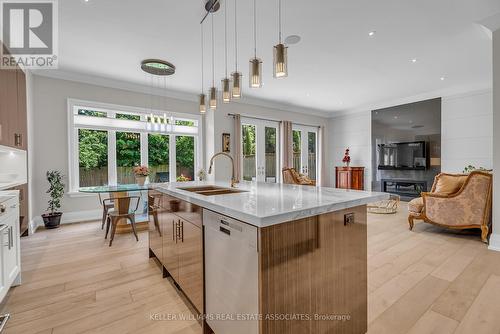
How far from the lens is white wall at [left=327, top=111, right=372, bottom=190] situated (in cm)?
758

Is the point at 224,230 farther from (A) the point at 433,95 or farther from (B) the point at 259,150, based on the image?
(A) the point at 433,95

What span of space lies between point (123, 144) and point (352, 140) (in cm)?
694

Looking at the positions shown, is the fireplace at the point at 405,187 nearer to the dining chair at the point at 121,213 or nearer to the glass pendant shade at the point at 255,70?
the glass pendant shade at the point at 255,70

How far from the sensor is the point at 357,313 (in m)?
1.53

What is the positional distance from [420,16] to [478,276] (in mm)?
3053

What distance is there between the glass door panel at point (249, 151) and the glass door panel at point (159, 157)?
6.88 feet

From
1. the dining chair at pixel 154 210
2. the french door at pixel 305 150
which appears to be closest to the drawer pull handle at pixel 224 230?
the dining chair at pixel 154 210

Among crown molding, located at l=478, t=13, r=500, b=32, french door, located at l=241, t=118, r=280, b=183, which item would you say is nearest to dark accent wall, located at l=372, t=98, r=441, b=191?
french door, located at l=241, t=118, r=280, b=183

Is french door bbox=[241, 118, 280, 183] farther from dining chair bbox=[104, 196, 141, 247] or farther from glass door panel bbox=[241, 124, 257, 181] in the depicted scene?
dining chair bbox=[104, 196, 141, 247]

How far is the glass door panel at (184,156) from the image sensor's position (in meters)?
5.99

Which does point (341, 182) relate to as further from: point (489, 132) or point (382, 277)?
point (382, 277)

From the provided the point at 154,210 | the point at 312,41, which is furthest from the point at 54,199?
the point at 312,41

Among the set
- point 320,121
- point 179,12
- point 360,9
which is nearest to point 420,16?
point 360,9

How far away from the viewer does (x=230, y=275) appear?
1325mm
